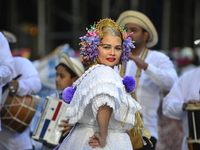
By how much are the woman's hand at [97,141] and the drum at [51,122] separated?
130cm

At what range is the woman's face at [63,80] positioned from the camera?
5379 mm

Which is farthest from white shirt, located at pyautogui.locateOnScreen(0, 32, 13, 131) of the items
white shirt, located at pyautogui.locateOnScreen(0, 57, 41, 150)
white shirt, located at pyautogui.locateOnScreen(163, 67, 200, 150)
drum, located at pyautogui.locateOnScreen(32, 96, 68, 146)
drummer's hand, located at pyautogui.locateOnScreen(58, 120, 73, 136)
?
white shirt, located at pyautogui.locateOnScreen(163, 67, 200, 150)

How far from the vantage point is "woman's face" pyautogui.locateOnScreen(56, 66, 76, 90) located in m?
Answer: 5.38

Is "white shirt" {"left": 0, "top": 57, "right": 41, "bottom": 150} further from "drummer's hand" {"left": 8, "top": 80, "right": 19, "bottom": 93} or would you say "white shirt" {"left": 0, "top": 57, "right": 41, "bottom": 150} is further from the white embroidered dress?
the white embroidered dress

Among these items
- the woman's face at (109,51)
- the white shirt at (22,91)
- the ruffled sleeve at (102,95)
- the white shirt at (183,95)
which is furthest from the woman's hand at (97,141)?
the white shirt at (22,91)

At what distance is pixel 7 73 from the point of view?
5133 millimetres

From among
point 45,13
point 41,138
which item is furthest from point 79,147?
point 45,13

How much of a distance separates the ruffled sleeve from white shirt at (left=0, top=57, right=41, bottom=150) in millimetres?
1983

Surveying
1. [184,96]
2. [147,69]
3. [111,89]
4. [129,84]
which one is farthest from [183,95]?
[111,89]

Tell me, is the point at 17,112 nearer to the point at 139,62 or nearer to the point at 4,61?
the point at 4,61

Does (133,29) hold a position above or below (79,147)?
above

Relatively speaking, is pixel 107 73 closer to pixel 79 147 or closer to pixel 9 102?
pixel 79 147

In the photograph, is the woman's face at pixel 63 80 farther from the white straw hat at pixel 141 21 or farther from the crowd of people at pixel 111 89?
the white straw hat at pixel 141 21

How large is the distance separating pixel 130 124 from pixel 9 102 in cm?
209
